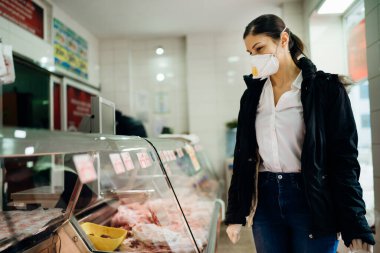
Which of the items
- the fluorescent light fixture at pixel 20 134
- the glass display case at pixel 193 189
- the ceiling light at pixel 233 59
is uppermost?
the ceiling light at pixel 233 59

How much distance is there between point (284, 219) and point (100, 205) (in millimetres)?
1650

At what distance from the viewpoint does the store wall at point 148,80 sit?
6789mm

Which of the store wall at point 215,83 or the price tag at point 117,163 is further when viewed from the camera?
the store wall at point 215,83

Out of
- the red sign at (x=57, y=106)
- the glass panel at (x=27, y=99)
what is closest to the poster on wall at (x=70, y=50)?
the red sign at (x=57, y=106)

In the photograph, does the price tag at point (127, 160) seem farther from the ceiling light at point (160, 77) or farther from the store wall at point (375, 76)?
the ceiling light at point (160, 77)

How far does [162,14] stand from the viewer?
18.3 ft

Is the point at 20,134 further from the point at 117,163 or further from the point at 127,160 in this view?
the point at 127,160

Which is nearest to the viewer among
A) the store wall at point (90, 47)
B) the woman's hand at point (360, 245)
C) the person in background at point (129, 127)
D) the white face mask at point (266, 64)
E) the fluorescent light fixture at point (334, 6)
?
the woman's hand at point (360, 245)

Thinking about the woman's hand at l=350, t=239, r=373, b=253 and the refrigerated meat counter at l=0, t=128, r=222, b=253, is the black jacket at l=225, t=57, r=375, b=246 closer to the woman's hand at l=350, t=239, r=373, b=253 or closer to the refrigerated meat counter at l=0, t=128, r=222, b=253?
the woman's hand at l=350, t=239, r=373, b=253

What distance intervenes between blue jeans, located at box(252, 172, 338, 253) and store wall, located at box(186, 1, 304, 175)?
486 cm

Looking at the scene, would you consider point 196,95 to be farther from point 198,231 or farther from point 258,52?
point 258,52

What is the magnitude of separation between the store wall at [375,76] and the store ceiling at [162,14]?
2435 mm

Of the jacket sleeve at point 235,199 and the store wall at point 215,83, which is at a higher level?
the store wall at point 215,83

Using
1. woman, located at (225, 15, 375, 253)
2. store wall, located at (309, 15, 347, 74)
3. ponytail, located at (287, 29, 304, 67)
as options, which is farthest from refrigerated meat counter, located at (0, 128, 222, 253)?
store wall, located at (309, 15, 347, 74)
